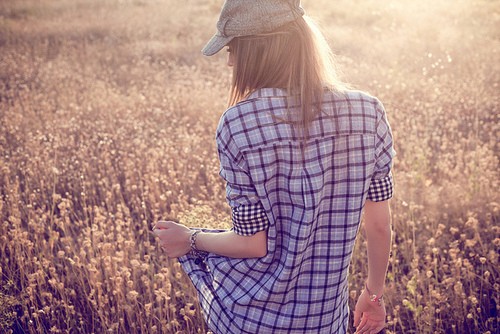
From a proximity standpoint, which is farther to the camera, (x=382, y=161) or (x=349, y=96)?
(x=382, y=161)

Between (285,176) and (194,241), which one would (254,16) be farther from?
(194,241)

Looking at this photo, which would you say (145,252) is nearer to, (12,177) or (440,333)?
(12,177)

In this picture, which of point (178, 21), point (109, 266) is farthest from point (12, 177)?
point (178, 21)

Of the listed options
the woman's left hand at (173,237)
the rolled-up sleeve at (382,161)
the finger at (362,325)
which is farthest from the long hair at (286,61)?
the finger at (362,325)

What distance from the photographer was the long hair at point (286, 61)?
161 cm

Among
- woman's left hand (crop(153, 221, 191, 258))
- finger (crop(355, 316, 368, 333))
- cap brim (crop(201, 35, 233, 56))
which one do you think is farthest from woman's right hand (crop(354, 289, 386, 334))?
cap brim (crop(201, 35, 233, 56))

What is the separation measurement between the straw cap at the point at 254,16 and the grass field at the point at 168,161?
430 millimetres

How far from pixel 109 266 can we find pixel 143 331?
462 millimetres

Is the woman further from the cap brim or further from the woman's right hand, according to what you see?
the woman's right hand

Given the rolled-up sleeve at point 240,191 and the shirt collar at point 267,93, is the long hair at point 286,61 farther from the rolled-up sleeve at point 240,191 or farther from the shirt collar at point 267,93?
the rolled-up sleeve at point 240,191

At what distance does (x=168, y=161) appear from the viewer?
16.5 ft

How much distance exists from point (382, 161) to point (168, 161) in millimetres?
3502

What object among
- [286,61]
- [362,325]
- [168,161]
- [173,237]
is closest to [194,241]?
[173,237]

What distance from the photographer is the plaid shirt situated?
1561 mm
